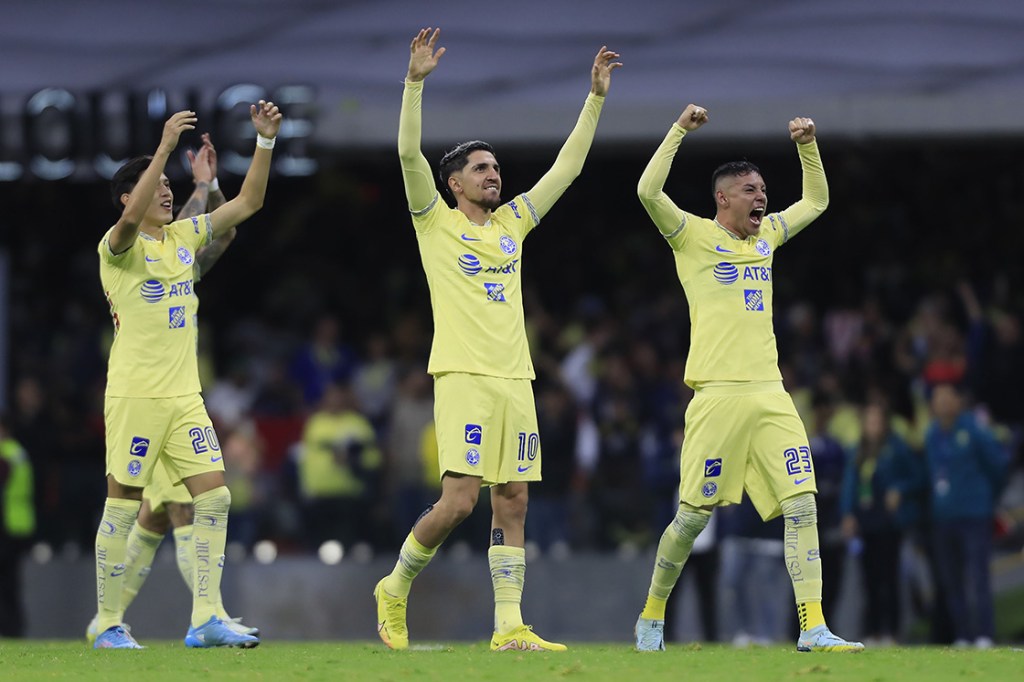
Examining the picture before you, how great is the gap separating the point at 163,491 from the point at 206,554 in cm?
84

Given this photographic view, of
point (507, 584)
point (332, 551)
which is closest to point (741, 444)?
point (507, 584)

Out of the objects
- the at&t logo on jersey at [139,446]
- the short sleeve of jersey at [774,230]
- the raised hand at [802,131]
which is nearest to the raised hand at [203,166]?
the at&t logo on jersey at [139,446]

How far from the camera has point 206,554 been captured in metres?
Result: 11.2

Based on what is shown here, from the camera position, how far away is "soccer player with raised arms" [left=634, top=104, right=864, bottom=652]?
10766mm

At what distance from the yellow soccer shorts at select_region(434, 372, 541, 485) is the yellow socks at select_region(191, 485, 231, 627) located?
148 cm

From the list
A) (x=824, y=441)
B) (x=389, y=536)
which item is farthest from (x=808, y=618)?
(x=389, y=536)

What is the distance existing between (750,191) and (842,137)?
10.1 m

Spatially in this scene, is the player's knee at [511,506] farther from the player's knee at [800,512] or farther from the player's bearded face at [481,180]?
the player's bearded face at [481,180]

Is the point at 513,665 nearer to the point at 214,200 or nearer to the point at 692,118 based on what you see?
the point at 692,118

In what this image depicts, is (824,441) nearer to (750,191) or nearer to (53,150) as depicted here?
(750,191)

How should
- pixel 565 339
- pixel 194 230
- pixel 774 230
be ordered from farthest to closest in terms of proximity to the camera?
1. pixel 565 339
2. pixel 194 230
3. pixel 774 230

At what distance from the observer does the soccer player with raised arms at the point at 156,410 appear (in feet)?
36.6

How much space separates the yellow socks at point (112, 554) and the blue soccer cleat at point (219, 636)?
0.64 meters

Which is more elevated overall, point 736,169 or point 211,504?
point 736,169
